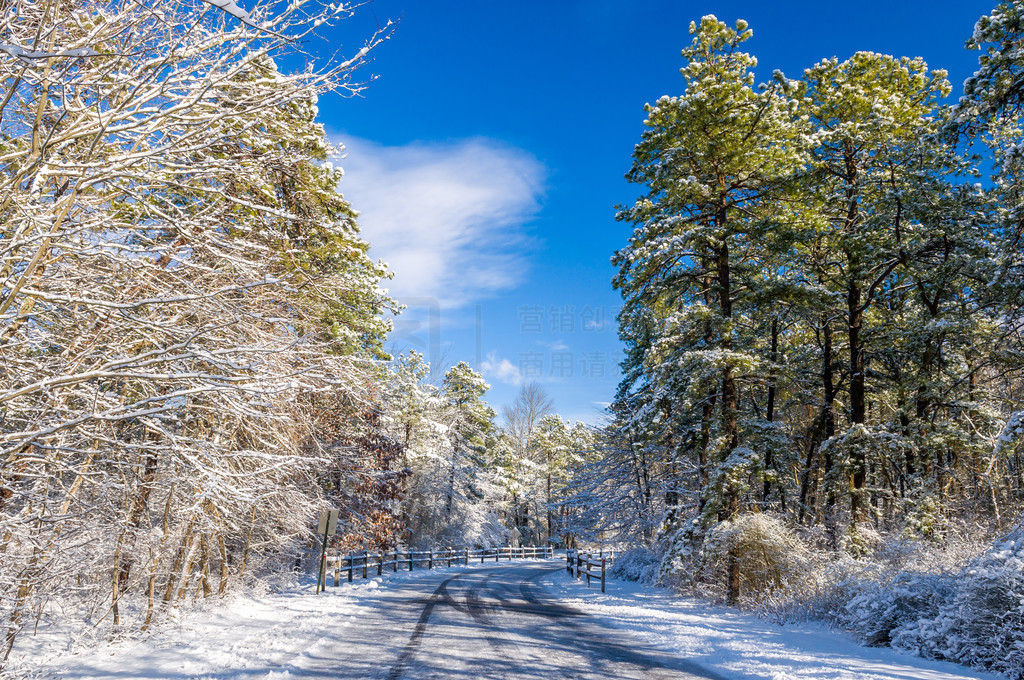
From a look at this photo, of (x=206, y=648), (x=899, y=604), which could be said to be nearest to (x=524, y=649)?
(x=206, y=648)

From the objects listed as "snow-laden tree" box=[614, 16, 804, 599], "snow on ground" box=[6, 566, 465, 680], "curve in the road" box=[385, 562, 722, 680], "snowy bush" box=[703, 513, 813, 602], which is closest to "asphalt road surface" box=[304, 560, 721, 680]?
"curve in the road" box=[385, 562, 722, 680]

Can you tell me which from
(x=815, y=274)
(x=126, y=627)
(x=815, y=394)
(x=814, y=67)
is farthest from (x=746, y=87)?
(x=126, y=627)

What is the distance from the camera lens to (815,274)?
1584 centimetres

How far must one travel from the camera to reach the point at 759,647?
27.7ft

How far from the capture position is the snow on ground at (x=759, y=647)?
22.2ft

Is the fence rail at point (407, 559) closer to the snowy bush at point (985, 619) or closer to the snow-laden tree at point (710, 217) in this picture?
the snow-laden tree at point (710, 217)

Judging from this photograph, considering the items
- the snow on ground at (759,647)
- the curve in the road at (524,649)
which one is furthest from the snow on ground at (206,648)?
the snow on ground at (759,647)

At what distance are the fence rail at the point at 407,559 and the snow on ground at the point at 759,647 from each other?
9261mm

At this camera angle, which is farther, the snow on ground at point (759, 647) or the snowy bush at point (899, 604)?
the snowy bush at point (899, 604)

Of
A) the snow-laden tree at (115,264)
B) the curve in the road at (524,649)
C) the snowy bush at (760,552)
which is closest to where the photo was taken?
the snow-laden tree at (115,264)

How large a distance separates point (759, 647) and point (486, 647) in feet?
13.9

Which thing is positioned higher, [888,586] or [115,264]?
[115,264]

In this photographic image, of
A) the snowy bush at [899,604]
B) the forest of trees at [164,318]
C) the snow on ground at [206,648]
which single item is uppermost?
the forest of trees at [164,318]

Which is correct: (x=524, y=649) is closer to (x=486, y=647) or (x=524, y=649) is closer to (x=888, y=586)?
(x=486, y=647)
